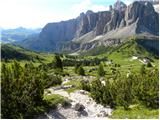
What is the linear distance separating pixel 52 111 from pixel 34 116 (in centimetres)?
506

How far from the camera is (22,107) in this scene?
33312mm

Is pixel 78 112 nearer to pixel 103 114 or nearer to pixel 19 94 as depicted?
pixel 103 114

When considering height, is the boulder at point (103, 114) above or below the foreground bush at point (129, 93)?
below

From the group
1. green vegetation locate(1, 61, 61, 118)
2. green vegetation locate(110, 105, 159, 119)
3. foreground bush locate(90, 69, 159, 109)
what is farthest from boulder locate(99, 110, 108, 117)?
green vegetation locate(1, 61, 61, 118)

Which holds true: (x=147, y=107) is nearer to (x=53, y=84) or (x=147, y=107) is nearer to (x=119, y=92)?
(x=119, y=92)

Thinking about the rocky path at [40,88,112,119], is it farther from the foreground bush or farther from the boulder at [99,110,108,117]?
the foreground bush

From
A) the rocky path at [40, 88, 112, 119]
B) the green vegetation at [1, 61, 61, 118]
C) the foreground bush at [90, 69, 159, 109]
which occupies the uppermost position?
the green vegetation at [1, 61, 61, 118]

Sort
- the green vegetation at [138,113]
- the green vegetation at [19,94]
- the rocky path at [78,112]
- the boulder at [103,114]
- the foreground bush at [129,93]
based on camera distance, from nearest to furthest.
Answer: the green vegetation at [138,113], the green vegetation at [19,94], the rocky path at [78,112], the boulder at [103,114], the foreground bush at [129,93]

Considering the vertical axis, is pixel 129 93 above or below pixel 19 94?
below

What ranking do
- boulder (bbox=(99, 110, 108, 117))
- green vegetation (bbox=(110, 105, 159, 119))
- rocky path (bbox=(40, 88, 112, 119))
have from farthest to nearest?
boulder (bbox=(99, 110, 108, 117)) → rocky path (bbox=(40, 88, 112, 119)) → green vegetation (bbox=(110, 105, 159, 119))

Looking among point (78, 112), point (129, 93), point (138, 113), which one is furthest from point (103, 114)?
point (129, 93)

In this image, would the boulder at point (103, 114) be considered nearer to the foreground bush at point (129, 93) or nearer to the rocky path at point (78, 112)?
the rocky path at point (78, 112)

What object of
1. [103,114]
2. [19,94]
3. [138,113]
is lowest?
[103,114]

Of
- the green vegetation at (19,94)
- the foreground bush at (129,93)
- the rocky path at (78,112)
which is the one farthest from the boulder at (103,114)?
the green vegetation at (19,94)
